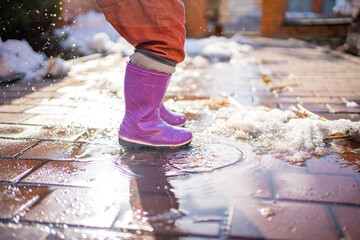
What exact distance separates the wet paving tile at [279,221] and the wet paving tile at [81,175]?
0.48 metres

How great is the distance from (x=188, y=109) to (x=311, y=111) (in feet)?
2.95

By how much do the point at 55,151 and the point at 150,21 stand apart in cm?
84

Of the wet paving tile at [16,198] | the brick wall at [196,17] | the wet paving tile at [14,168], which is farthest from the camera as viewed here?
the brick wall at [196,17]

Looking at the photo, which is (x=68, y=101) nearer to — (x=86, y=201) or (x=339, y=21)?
(x=86, y=201)

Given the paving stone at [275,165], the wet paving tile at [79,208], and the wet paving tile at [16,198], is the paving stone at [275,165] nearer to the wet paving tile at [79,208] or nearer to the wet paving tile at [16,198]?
the wet paving tile at [79,208]

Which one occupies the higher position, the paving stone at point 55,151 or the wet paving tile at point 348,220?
the wet paving tile at point 348,220

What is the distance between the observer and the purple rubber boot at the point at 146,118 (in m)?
1.61

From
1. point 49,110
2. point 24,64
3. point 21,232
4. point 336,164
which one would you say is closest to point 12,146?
point 49,110

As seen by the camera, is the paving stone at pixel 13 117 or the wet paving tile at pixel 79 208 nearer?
the wet paving tile at pixel 79 208

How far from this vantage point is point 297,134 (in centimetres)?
171

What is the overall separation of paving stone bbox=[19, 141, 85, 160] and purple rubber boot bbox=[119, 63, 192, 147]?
0.24 metres

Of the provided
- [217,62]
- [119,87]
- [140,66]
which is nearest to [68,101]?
[119,87]

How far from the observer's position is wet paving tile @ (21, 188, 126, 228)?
106cm

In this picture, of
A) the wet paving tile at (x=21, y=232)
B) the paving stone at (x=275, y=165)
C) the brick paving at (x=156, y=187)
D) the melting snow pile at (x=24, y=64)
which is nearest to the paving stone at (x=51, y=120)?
the brick paving at (x=156, y=187)
